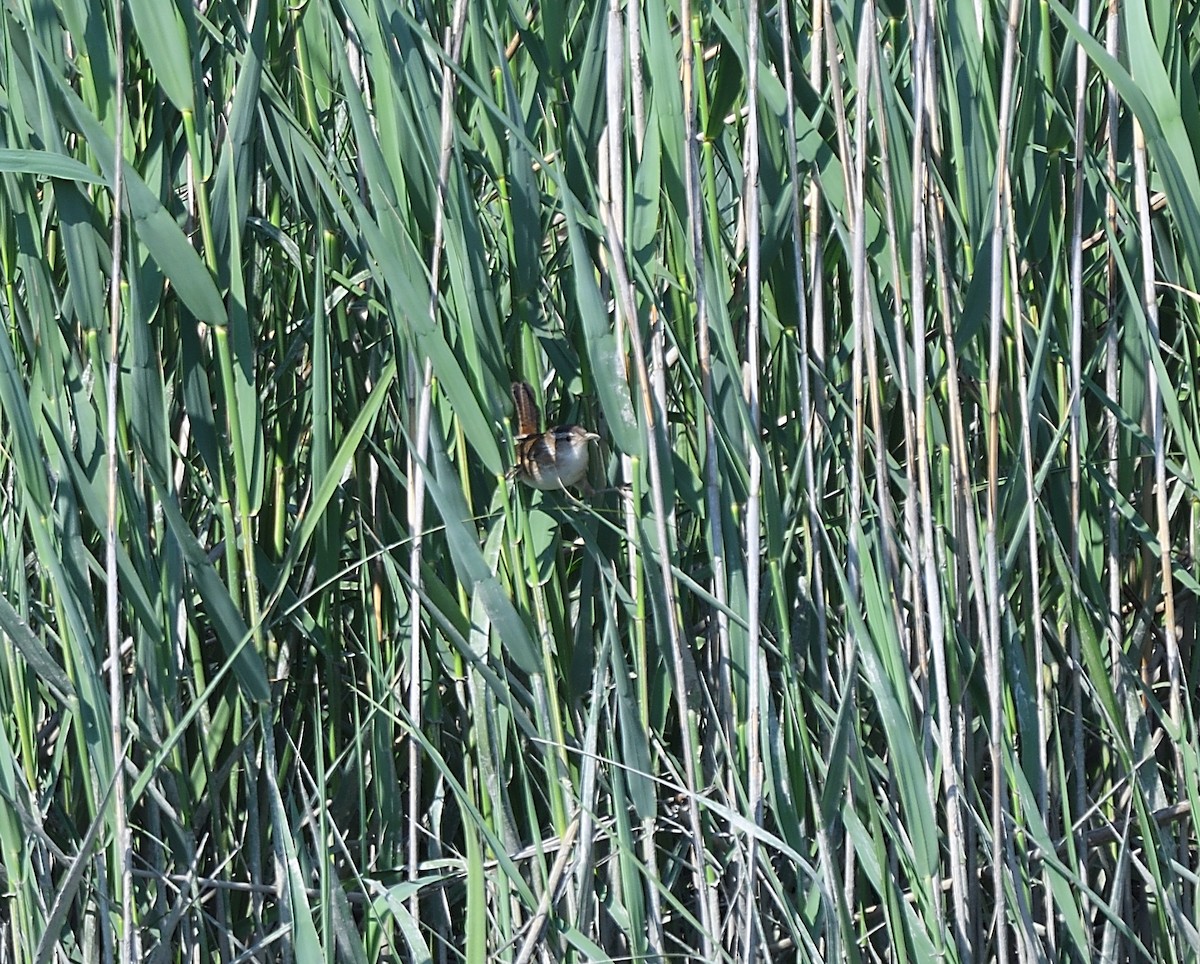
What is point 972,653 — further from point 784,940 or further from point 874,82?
point 874,82

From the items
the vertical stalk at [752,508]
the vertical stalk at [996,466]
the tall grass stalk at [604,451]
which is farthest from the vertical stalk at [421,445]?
the vertical stalk at [996,466]

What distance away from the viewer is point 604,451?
1.19m

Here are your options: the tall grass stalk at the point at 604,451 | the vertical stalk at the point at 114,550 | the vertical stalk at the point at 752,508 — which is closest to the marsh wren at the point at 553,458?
the tall grass stalk at the point at 604,451

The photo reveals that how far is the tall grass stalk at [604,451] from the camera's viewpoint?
3.41ft

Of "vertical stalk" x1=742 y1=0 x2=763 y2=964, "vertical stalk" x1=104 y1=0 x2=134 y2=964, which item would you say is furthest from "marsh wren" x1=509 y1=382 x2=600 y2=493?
"vertical stalk" x1=104 y1=0 x2=134 y2=964

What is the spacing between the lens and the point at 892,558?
Answer: 1.08m

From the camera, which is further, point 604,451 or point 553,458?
point 604,451

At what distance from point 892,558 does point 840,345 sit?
11.2 inches

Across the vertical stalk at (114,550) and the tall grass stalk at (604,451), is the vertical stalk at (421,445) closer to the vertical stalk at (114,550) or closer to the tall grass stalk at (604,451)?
the tall grass stalk at (604,451)

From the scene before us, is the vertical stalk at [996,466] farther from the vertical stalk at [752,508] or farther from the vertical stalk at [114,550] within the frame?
the vertical stalk at [114,550]

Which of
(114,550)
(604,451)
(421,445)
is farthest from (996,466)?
(114,550)

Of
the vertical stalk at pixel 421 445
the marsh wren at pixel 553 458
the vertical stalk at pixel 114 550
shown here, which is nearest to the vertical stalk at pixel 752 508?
the marsh wren at pixel 553 458

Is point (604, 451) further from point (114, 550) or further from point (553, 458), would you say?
point (114, 550)

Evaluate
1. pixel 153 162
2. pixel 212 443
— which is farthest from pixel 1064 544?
pixel 153 162
